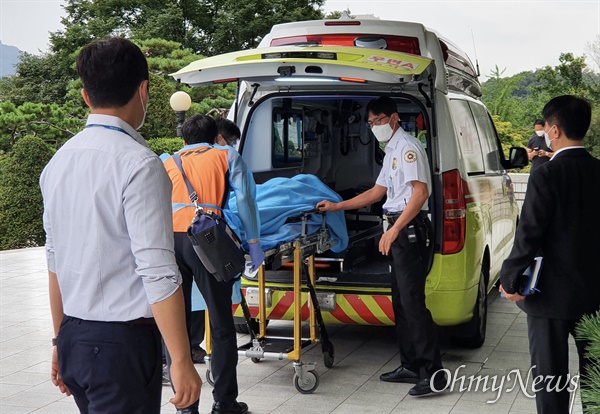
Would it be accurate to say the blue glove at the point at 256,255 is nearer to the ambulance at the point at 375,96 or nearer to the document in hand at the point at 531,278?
the ambulance at the point at 375,96

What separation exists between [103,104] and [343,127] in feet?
18.6

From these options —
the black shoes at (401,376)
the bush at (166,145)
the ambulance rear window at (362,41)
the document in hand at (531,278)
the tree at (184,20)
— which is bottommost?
the black shoes at (401,376)

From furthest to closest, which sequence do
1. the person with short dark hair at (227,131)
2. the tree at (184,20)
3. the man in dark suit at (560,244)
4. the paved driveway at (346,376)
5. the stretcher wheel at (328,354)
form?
the tree at (184,20), the stretcher wheel at (328,354), the person with short dark hair at (227,131), the paved driveway at (346,376), the man in dark suit at (560,244)

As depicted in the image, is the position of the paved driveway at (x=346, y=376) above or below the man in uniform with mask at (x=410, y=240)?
below

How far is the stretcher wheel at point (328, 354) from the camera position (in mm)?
6145

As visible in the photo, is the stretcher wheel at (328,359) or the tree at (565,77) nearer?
the stretcher wheel at (328,359)

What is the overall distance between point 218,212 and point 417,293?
4.77ft

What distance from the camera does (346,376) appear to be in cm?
607

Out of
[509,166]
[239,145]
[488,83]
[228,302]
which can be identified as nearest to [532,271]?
[228,302]

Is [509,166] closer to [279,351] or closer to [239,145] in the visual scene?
[239,145]

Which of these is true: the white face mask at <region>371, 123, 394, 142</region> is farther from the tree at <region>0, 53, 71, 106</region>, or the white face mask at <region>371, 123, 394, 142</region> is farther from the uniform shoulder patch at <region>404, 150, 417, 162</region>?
the tree at <region>0, 53, 71, 106</region>

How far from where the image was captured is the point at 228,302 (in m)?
5.23

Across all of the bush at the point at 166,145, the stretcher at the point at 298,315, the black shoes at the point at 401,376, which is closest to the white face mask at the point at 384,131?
the stretcher at the point at 298,315

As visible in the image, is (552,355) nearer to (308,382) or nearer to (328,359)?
(308,382)
